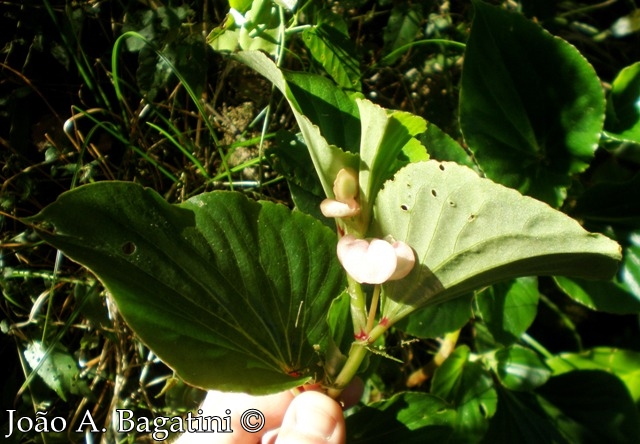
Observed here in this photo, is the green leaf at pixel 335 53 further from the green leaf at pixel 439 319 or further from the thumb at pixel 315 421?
the thumb at pixel 315 421

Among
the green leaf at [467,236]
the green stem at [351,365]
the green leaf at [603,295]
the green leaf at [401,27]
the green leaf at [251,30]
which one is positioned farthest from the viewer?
the green leaf at [401,27]

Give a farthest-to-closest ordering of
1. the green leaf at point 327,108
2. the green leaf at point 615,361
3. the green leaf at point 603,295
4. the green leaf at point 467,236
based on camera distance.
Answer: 1. the green leaf at point 615,361
2. the green leaf at point 603,295
3. the green leaf at point 327,108
4. the green leaf at point 467,236

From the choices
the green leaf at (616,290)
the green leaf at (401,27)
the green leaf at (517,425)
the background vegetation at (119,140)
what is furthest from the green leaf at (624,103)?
the green leaf at (517,425)

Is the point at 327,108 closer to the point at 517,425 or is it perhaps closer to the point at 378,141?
the point at 378,141

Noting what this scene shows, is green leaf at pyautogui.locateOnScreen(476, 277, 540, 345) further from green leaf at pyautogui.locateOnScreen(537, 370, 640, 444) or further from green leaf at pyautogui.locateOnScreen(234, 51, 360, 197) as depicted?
green leaf at pyautogui.locateOnScreen(234, 51, 360, 197)

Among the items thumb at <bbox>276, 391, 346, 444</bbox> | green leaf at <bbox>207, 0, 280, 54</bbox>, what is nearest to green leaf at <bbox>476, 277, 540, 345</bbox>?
thumb at <bbox>276, 391, 346, 444</bbox>
